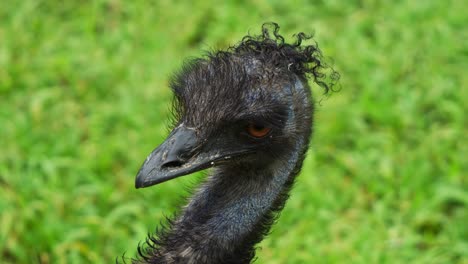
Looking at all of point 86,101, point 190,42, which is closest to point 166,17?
point 190,42

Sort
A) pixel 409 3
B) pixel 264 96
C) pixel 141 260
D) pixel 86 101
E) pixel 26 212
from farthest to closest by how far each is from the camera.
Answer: pixel 409 3, pixel 86 101, pixel 26 212, pixel 141 260, pixel 264 96

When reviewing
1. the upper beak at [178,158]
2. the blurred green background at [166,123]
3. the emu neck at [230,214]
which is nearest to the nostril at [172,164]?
the upper beak at [178,158]

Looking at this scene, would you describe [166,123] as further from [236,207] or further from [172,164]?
[172,164]

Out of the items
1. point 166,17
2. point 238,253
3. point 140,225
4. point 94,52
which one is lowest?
point 238,253

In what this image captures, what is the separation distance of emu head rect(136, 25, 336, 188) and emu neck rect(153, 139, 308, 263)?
56 millimetres

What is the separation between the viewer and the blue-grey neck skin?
3250 millimetres

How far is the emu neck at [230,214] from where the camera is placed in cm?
325

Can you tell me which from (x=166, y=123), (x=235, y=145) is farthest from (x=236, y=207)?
(x=166, y=123)

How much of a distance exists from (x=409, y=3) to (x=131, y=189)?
10.0 feet

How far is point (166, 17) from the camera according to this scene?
7.30 m

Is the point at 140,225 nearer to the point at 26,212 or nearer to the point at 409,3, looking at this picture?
the point at 26,212

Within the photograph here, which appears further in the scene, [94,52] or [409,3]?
[409,3]

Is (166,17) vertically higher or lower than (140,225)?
higher

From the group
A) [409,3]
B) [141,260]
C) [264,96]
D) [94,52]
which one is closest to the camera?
[264,96]
